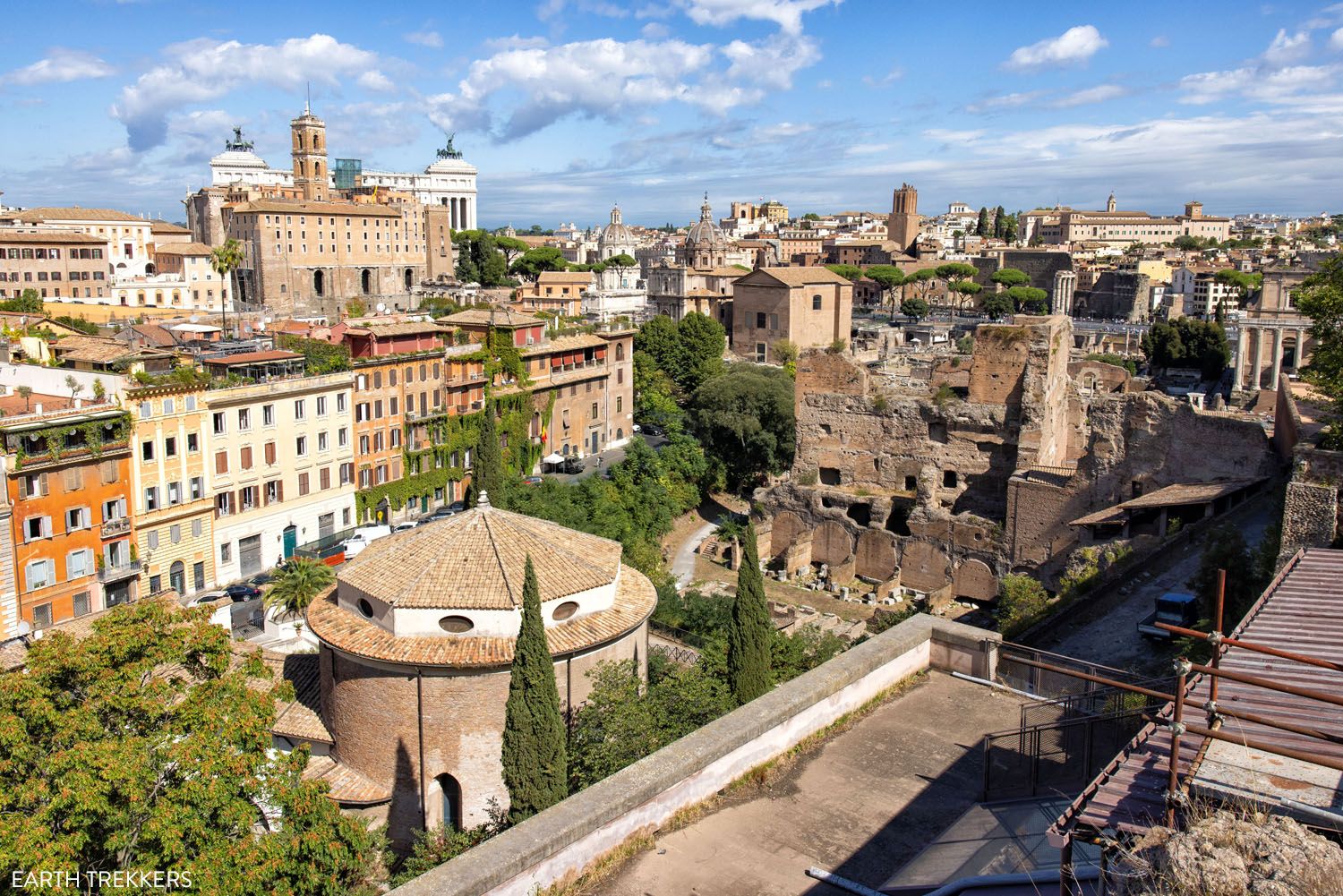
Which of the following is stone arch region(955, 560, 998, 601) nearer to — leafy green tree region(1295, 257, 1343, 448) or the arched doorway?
leafy green tree region(1295, 257, 1343, 448)

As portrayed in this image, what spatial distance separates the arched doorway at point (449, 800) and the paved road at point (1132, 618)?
11.1 m

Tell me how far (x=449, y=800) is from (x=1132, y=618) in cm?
1389

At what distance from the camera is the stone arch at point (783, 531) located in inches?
1507

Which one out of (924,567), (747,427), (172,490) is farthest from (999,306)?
(172,490)

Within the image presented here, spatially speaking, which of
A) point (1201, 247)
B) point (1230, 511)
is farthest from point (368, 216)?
point (1201, 247)

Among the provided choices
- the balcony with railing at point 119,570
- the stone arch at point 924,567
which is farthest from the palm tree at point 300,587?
the stone arch at point 924,567

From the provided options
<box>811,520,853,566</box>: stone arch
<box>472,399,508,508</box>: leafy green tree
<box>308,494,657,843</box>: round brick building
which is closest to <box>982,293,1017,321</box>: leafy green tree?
<box>811,520,853,566</box>: stone arch

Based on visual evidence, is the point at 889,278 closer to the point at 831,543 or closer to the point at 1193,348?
the point at 1193,348

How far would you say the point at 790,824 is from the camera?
27.8 feet

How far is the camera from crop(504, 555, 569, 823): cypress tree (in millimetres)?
13461

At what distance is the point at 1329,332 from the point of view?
65.7ft

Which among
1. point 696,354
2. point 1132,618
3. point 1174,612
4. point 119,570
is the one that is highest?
point 696,354

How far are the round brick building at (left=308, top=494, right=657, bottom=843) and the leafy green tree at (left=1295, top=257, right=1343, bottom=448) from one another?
13.8 m

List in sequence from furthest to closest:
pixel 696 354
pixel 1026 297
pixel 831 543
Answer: pixel 1026 297
pixel 696 354
pixel 831 543
